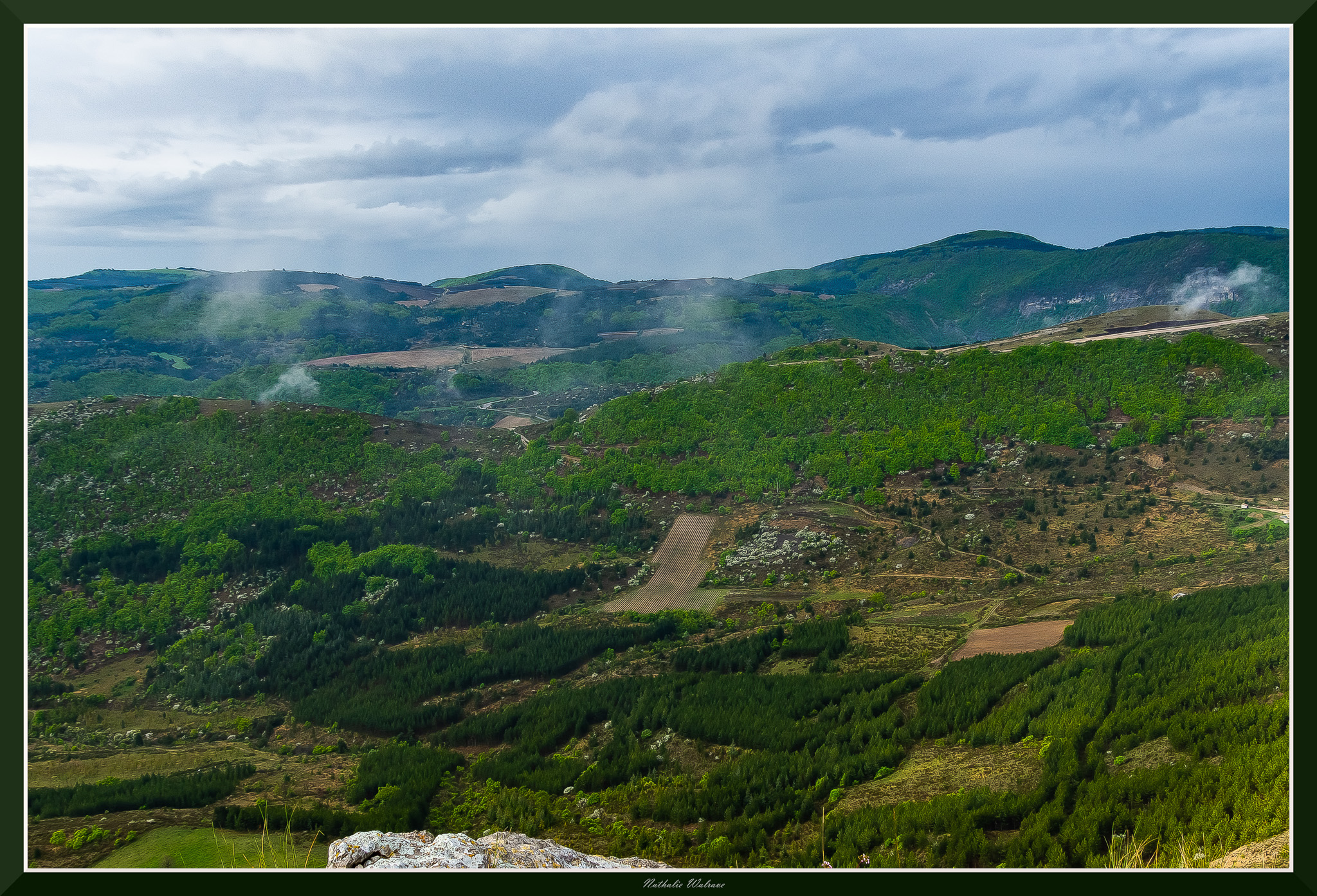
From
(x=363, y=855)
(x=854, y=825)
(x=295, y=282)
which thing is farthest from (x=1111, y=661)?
(x=295, y=282)

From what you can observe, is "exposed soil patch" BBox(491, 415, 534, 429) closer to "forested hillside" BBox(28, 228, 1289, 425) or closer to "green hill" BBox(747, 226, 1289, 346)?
"forested hillside" BBox(28, 228, 1289, 425)

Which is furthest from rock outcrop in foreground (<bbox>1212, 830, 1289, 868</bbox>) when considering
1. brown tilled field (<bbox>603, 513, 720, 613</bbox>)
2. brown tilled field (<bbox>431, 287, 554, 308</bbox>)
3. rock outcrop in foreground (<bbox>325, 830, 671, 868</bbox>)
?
brown tilled field (<bbox>431, 287, 554, 308</bbox>)

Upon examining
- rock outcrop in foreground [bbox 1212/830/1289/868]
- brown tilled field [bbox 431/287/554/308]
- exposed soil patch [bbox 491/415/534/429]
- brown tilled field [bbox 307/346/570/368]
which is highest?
brown tilled field [bbox 431/287/554/308]

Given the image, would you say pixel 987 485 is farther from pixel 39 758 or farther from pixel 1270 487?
pixel 39 758

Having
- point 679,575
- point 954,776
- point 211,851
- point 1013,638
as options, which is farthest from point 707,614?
point 211,851

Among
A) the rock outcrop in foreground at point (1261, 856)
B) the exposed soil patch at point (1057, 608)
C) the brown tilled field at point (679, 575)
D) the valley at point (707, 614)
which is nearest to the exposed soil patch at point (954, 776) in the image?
the valley at point (707, 614)

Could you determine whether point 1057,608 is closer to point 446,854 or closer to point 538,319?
point 446,854
